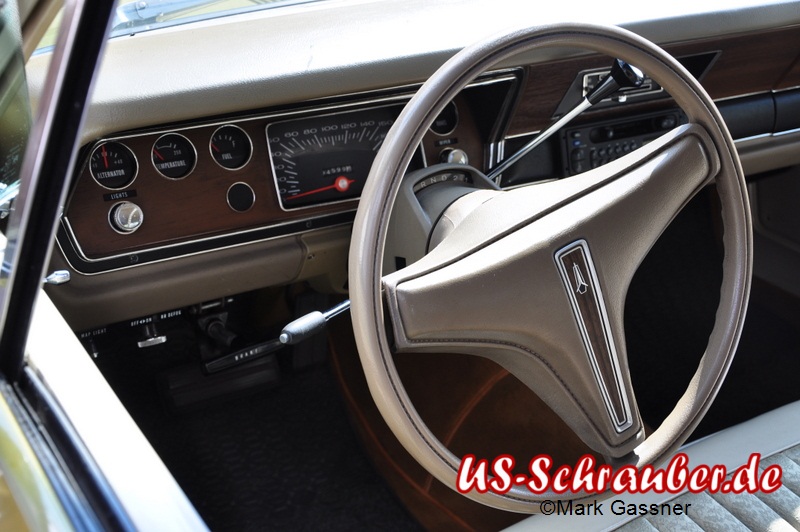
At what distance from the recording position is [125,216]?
1175 mm

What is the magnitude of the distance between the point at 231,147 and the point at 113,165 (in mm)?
176

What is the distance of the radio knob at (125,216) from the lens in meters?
1.17

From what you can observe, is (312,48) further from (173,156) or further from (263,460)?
(263,460)

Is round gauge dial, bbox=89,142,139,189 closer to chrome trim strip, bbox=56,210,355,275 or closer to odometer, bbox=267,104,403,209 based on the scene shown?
chrome trim strip, bbox=56,210,355,275

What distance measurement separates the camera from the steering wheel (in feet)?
2.68

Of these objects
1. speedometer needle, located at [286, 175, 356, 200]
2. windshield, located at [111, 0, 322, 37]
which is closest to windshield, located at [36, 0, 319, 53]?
windshield, located at [111, 0, 322, 37]

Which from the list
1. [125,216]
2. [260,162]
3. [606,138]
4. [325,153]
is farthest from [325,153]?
[606,138]

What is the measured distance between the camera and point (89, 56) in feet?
1.85

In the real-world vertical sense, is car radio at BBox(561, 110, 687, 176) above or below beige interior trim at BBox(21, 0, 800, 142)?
below

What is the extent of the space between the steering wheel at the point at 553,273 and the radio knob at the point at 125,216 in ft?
1.57

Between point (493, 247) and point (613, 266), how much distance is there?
17cm

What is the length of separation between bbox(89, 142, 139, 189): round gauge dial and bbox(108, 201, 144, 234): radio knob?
0.10ft

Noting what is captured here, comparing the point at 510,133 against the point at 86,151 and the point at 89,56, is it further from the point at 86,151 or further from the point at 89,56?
the point at 89,56

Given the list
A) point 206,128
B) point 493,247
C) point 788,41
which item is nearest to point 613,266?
point 493,247
